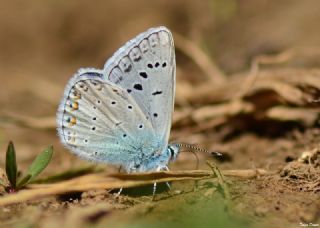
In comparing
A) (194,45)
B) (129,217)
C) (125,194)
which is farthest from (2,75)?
(129,217)

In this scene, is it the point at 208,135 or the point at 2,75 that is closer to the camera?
the point at 208,135

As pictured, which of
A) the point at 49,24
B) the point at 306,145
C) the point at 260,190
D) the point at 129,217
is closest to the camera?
the point at 129,217

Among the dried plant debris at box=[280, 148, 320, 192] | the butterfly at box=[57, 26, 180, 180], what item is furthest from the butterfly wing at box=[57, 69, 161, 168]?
the dried plant debris at box=[280, 148, 320, 192]

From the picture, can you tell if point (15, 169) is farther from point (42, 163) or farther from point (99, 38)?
point (99, 38)

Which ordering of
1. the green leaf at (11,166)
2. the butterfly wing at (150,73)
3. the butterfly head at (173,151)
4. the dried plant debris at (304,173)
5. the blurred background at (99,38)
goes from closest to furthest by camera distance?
the green leaf at (11,166) → the dried plant debris at (304,173) → the butterfly wing at (150,73) → the butterfly head at (173,151) → the blurred background at (99,38)

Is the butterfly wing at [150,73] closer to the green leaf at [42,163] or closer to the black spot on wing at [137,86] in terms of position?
the black spot on wing at [137,86]

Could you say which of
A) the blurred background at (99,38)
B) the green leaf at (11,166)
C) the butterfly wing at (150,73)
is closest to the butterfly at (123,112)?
the butterfly wing at (150,73)

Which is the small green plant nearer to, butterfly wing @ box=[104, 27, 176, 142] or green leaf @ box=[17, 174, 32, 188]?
green leaf @ box=[17, 174, 32, 188]

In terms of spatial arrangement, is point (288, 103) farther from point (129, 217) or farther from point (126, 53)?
point (129, 217)
